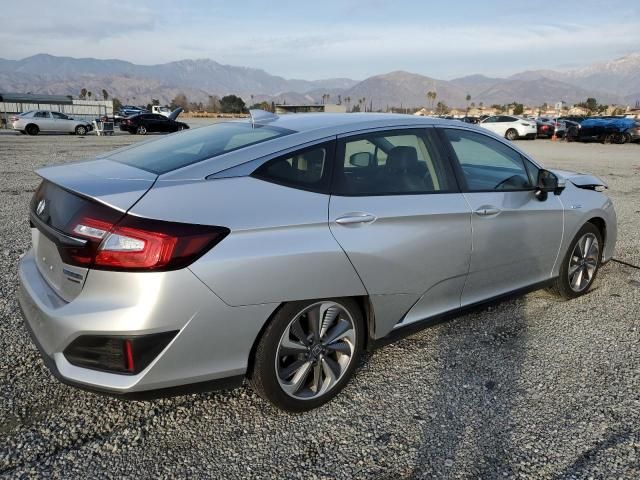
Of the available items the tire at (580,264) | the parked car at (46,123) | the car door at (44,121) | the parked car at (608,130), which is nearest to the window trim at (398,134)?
the tire at (580,264)

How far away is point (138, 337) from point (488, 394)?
2052 mm

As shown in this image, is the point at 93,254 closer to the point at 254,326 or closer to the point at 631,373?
the point at 254,326

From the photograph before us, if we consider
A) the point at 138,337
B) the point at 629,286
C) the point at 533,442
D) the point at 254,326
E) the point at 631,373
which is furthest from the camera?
the point at 629,286

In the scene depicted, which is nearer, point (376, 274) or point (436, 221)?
point (376, 274)

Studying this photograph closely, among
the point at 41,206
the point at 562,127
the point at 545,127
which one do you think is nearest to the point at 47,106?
the point at 545,127

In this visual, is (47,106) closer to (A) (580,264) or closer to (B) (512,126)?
(B) (512,126)

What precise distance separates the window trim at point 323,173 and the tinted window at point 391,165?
43mm

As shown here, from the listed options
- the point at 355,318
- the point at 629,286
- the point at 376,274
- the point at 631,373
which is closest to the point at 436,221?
the point at 376,274

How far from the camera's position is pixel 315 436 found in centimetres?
274

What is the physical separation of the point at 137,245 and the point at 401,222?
57.6 inches

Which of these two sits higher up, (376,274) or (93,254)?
(93,254)

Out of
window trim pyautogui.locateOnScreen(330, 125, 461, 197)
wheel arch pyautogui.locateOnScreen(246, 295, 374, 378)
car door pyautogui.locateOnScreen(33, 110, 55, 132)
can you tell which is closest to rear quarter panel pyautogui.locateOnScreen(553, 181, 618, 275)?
window trim pyautogui.locateOnScreen(330, 125, 461, 197)

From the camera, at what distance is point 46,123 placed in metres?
28.1

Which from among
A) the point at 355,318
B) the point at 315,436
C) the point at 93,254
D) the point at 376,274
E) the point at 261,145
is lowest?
the point at 315,436
